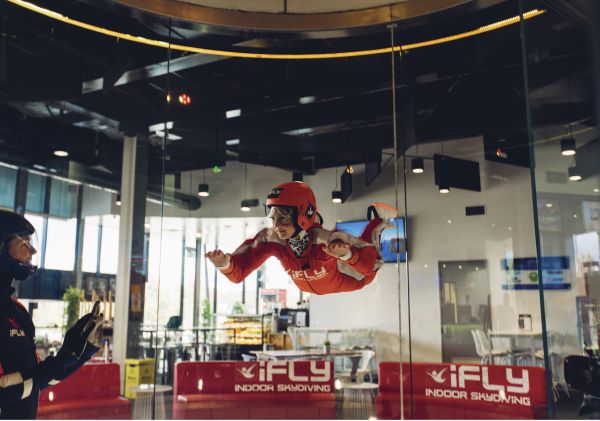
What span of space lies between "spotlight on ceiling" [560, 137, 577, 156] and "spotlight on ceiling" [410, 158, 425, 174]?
13.3ft

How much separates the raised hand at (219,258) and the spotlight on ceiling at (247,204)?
1.60 metres

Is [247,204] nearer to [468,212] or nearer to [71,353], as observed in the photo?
[71,353]

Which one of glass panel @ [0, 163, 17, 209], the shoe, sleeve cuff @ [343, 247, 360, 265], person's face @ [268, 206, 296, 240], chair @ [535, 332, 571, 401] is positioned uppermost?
glass panel @ [0, 163, 17, 209]

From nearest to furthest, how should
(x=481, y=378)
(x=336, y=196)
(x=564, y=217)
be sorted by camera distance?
(x=564, y=217)
(x=336, y=196)
(x=481, y=378)

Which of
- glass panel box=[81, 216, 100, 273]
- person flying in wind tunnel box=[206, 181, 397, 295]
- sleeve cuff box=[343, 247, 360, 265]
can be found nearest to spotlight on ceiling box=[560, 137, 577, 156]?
person flying in wind tunnel box=[206, 181, 397, 295]

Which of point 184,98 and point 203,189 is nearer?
point 203,189

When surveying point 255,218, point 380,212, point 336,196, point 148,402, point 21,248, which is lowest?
point 148,402

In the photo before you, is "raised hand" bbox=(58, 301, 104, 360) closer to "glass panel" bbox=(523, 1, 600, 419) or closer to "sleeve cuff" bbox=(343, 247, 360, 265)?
"sleeve cuff" bbox=(343, 247, 360, 265)

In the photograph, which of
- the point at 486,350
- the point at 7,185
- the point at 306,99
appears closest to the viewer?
the point at 486,350

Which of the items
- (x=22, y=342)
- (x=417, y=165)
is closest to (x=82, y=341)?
(x=22, y=342)

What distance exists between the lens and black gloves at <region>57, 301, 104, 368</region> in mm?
2447

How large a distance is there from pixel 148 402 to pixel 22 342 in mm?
4406

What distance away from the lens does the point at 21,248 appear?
258 centimetres

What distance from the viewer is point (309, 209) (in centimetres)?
274
